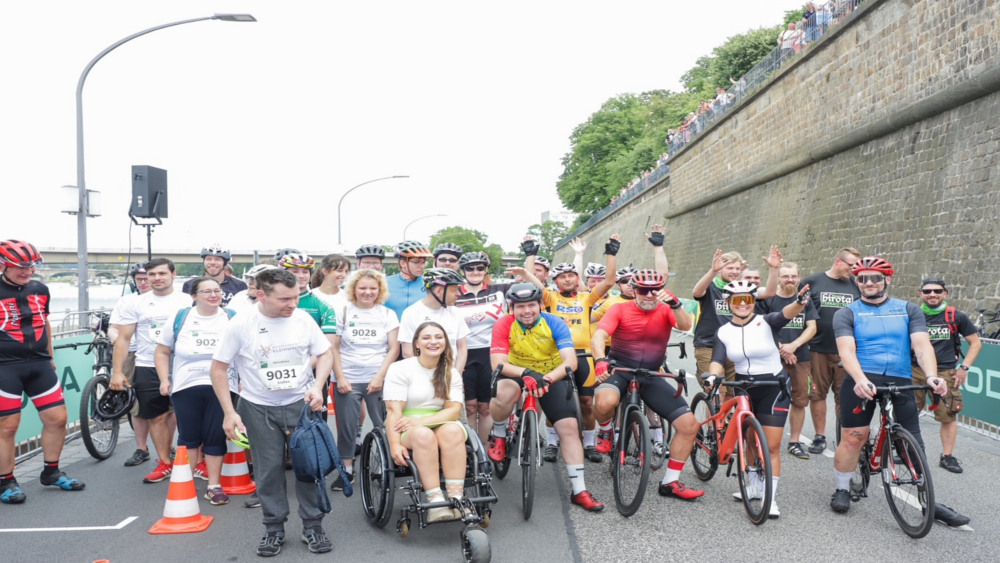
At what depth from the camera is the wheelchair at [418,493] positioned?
4645 mm

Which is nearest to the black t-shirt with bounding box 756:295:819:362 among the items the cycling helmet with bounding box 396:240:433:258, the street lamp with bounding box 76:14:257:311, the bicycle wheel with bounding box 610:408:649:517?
the bicycle wheel with bounding box 610:408:649:517

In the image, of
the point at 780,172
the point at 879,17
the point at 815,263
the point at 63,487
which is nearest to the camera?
the point at 63,487

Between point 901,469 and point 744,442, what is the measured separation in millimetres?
1068

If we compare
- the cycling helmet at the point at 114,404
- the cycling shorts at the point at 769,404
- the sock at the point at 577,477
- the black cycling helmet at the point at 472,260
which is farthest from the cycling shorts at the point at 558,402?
the cycling helmet at the point at 114,404

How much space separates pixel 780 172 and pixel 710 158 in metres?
7.98

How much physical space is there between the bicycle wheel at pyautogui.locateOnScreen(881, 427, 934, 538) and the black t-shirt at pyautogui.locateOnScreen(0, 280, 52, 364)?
693 cm

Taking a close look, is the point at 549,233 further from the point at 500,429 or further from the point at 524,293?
the point at 524,293

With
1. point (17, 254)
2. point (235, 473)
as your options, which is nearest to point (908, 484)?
point (235, 473)

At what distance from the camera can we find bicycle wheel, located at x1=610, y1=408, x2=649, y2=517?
5.56 m

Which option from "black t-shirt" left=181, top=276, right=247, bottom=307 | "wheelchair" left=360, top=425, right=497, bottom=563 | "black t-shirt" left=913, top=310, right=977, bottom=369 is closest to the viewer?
"wheelchair" left=360, top=425, right=497, bottom=563

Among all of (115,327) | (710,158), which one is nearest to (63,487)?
(115,327)

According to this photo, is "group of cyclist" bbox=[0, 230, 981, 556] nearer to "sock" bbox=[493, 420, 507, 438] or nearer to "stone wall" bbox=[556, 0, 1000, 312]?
"sock" bbox=[493, 420, 507, 438]

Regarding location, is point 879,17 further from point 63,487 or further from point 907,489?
point 63,487

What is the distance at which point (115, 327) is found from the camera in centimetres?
738
